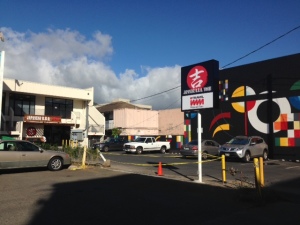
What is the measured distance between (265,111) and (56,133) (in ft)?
84.6

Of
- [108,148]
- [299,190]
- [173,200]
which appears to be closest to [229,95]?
[108,148]

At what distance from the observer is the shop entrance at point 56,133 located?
40.6 m

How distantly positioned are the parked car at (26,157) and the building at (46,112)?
18.6 metres

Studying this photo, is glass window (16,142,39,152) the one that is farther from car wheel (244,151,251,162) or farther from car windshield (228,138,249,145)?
car windshield (228,138,249,145)

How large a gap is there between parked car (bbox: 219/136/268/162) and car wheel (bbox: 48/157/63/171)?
37.9ft

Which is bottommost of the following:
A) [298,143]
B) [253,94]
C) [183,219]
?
[183,219]

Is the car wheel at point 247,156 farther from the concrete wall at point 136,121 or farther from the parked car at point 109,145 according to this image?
the concrete wall at point 136,121

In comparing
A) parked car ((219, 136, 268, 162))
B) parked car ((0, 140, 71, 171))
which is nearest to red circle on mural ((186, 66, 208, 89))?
parked car ((0, 140, 71, 171))

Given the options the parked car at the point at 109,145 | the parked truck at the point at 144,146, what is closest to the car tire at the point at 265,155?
the parked truck at the point at 144,146

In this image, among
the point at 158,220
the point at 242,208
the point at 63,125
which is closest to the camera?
the point at 158,220

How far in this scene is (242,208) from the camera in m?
8.24

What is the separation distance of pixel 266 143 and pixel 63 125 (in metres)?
25.5

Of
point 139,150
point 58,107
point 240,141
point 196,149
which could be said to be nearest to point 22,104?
point 58,107

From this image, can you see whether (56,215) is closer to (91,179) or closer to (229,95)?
(91,179)
